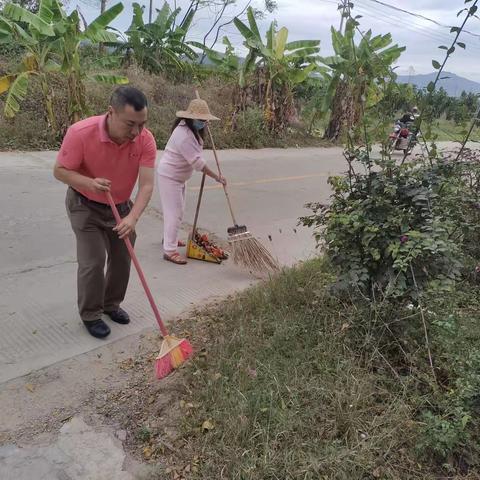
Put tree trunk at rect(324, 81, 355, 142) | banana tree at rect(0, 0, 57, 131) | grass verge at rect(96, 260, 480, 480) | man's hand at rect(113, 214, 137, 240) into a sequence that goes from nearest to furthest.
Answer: grass verge at rect(96, 260, 480, 480) < man's hand at rect(113, 214, 137, 240) < banana tree at rect(0, 0, 57, 131) < tree trunk at rect(324, 81, 355, 142)

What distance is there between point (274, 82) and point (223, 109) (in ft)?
5.32

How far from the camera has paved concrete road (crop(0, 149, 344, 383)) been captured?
134 inches

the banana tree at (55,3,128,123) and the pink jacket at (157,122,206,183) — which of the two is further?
the banana tree at (55,3,128,123)

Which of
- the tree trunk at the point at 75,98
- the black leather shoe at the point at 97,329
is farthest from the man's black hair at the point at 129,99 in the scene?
the tree trunk at the point at 75,98

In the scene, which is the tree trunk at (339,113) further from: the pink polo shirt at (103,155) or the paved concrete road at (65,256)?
the pink polo shirt at (103,155)

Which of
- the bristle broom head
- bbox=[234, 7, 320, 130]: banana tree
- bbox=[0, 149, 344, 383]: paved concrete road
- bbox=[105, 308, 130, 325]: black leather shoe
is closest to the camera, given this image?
the bristle broom head

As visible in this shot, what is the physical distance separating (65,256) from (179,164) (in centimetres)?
148

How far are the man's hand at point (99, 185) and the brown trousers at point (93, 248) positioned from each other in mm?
304

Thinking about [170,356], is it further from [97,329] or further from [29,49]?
[29,49]

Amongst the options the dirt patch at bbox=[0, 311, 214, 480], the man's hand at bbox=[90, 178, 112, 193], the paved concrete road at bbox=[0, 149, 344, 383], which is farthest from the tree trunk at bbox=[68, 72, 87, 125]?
the dirt patch at bbox=[0, 311, 214, 480]

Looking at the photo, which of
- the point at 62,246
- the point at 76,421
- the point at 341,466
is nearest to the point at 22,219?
the point at 62,246

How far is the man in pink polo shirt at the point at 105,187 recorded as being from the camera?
9.63ft

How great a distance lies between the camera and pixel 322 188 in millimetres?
9375

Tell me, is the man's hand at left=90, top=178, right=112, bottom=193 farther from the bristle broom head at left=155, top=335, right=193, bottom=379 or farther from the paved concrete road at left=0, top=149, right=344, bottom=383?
the paved concrete road at left=0, top=149, right=344, bottom=383
